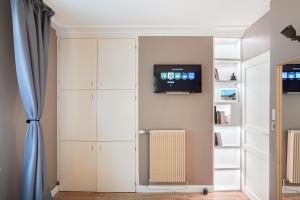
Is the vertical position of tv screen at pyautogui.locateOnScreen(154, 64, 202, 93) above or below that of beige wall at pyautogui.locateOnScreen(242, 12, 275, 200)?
below

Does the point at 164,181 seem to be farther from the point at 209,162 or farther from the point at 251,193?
the point at 251,193

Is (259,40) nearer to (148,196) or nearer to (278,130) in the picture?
(278,130)

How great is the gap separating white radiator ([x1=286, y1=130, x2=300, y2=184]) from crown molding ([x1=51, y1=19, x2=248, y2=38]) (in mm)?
1935

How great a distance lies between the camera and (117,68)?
3.63 metres

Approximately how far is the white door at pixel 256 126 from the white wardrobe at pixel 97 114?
1.72m

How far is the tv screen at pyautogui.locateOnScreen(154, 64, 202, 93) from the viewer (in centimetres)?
354

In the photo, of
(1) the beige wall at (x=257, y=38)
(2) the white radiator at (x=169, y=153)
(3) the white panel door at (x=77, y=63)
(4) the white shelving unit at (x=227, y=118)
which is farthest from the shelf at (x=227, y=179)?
(3) the white panel door at (x=77, y=63)

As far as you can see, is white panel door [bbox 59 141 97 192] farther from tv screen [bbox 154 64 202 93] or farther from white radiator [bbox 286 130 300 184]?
white radiator [bbox 286 130 300 184]

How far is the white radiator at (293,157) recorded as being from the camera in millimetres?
2104

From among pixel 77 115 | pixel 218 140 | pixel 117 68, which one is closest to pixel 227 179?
pixel 218 140

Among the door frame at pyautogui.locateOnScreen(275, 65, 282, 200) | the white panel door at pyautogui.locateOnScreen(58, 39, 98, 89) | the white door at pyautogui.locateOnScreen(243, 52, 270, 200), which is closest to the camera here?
the door frame at pyautogui.locateOnScreen(275, 65, 282, 200)

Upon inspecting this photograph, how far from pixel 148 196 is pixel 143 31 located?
2.56 metres

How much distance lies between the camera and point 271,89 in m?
2.61

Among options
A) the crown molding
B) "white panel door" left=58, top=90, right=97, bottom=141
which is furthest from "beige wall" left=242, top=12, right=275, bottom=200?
"white panel door" left=58, top=90, right=97, bottom=141
